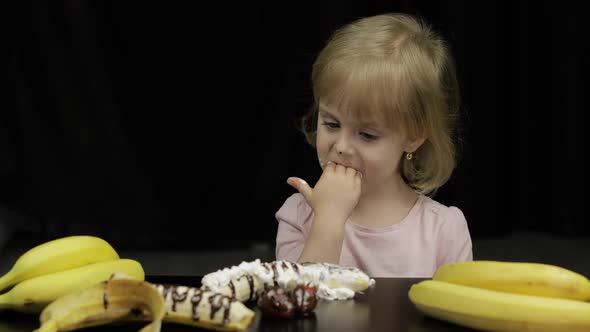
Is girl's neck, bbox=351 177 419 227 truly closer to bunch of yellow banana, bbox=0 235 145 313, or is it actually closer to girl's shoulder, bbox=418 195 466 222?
girl's shoulder, bbox=418 195 466 222

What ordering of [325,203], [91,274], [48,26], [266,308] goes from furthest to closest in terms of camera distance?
[48,26]
[325,203]
[91,274]
[266,308]

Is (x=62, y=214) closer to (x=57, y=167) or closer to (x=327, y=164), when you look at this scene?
(x=57, y=167)

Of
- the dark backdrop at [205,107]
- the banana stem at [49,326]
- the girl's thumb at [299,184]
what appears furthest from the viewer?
the dark backdrop at [205,107]

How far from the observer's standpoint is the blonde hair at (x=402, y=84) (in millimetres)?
1840

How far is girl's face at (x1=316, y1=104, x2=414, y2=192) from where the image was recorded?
1.80 meters

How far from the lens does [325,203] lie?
178 cm

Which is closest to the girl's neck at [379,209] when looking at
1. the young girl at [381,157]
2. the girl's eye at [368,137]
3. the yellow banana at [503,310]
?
the young girl at [381,157]

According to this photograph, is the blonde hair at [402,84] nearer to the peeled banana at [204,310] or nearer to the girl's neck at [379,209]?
the girl's neck at [379,209]

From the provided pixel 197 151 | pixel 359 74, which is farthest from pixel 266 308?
pixel 197 151

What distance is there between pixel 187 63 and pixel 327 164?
7.51ft

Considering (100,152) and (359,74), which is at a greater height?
(359,74)

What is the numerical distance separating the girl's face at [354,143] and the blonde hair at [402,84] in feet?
0.07

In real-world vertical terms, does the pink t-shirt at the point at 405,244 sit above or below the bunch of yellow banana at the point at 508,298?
below

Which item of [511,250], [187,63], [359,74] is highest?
[359,74]
